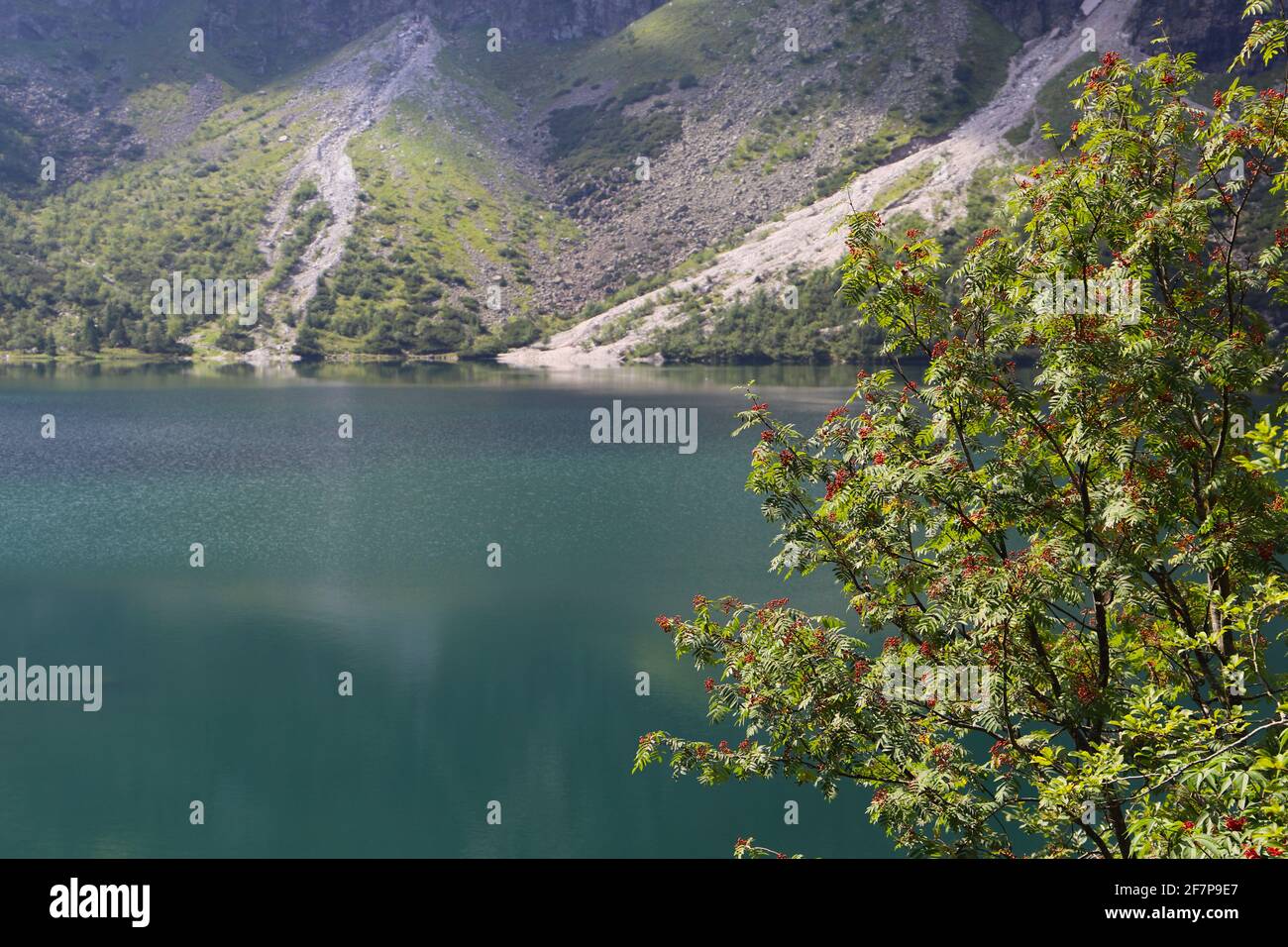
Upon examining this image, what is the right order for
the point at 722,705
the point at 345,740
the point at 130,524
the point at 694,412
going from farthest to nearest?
the point at 694,412
the point at 130,524
the point at 345,740
the point at 722,705

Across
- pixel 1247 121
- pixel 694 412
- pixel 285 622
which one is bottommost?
pixel 285 622

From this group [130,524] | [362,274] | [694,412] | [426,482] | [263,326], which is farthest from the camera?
[362,274]

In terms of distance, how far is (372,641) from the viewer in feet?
119

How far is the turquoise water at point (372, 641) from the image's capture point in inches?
964

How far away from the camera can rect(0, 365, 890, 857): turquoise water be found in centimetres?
2448

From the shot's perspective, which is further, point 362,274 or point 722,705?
point 362,274

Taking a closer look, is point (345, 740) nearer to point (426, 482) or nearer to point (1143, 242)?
point (1143, 242)

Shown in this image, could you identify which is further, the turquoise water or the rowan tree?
the turquoise water

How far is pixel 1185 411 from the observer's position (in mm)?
12055

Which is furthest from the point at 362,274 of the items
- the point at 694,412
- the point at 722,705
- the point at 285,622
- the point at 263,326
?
the point at 722,705

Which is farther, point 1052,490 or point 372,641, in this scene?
point 372,641

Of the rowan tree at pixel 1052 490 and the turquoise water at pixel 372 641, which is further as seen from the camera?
the turquoise water at pixel 372 641

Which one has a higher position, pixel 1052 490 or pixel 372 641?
pixel 1052 490
